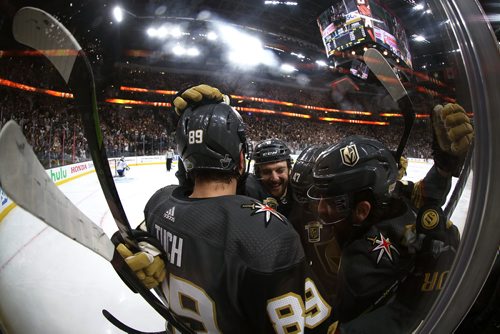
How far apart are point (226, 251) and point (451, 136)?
40 centimetres

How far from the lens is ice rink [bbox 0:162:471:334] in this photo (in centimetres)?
48

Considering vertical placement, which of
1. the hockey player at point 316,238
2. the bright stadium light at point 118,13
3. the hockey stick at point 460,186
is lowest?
the hockey player at point 316,238

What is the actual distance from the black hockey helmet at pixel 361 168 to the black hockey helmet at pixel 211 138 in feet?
0.76

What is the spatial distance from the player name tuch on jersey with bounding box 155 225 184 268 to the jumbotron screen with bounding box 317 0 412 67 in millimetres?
443

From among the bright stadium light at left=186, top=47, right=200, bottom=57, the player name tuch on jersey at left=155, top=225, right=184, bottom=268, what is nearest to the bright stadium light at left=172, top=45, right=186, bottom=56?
the bright stadium light at left=186, top=47, right=200, bottom=57

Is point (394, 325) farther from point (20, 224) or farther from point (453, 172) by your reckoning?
point (20, 224)

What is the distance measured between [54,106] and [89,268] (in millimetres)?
360

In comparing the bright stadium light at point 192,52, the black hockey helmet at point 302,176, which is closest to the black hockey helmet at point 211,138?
the bright stadium light at point 192,52

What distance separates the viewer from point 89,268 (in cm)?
68

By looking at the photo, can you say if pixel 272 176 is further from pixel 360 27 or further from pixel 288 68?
pixel 360 27

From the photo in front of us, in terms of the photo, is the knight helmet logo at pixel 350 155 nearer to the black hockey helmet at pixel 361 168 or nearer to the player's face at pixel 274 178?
the black hockey helmet at pixel 361 168

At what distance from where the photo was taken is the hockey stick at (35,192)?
0.26 metres

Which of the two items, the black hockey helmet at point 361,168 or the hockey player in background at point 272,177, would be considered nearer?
the black hockey helmet at point 361,168

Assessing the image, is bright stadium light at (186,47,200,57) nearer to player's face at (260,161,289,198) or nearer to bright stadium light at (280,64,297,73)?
bright stadium light at (280,64,297,73)
